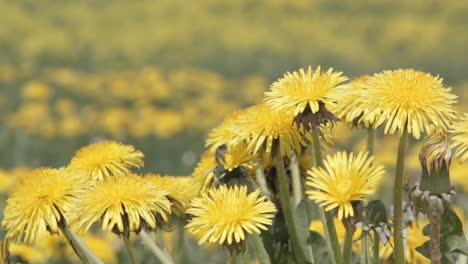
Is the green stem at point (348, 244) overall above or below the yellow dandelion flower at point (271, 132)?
below

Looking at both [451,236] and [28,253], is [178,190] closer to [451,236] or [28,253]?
[451,236]

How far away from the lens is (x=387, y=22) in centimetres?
1564

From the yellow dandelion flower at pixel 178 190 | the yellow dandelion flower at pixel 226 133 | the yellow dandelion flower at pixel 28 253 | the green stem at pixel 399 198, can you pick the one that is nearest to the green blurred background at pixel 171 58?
the yellow dandelion flower at pixel 28 253

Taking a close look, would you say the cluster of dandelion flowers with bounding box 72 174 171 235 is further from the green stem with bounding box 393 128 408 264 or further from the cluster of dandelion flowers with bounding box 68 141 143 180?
the green stem with bounding box 393 128 408 264

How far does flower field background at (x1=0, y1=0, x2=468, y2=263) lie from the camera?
387cm

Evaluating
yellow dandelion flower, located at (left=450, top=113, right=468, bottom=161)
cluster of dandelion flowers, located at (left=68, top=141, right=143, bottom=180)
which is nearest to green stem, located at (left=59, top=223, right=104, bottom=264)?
cluster of dandelion flowers, located at (left=68, top=141, right=143, bottom=180)

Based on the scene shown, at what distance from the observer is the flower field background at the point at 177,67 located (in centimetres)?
387

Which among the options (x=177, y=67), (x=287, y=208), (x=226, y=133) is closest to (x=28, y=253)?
(x=226, y=133)

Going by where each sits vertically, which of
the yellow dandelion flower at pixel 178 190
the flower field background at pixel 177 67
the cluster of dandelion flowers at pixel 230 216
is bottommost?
the cluster of dandelion flowers at pixel 230 216

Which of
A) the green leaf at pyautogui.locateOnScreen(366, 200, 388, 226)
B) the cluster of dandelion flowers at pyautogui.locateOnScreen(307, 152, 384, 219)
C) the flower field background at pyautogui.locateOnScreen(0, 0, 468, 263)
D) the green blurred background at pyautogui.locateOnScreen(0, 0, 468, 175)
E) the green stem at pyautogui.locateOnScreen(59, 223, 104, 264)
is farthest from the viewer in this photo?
the green blurred background at pyautogui.locateOnScreen(0, 0, 468, 175)

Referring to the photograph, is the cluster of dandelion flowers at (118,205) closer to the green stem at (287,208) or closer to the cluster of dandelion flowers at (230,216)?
the cluster of dandelion flowers at (230,216)

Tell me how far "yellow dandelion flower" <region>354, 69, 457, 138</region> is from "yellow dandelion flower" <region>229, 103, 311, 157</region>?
0.46 ft

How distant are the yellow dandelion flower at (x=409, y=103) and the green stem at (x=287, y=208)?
19 cm

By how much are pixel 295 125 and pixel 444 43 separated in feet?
46.9
